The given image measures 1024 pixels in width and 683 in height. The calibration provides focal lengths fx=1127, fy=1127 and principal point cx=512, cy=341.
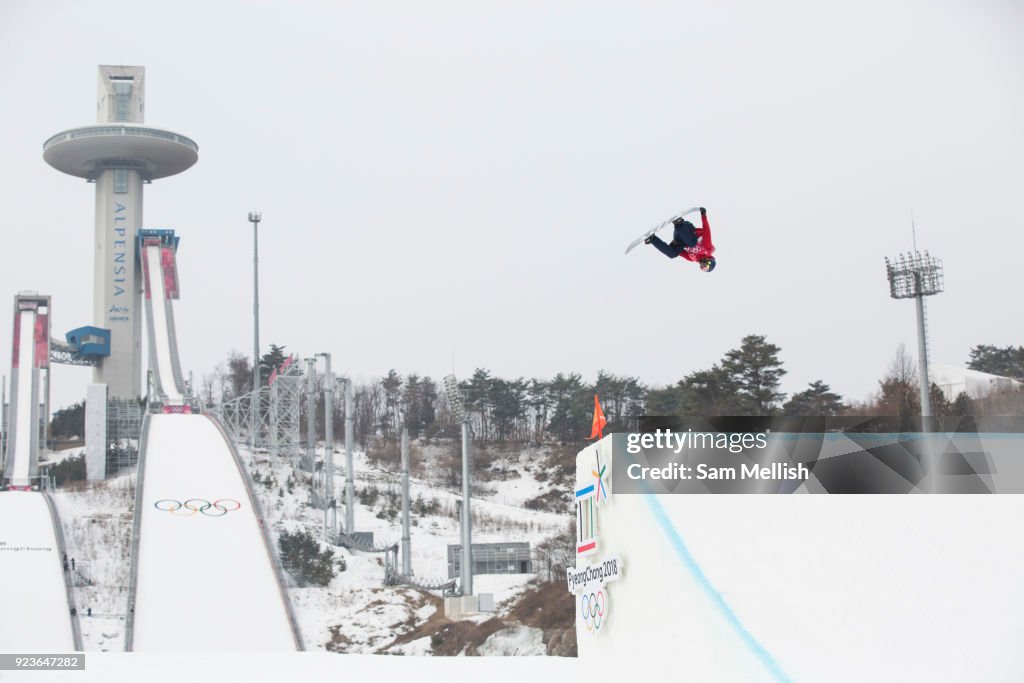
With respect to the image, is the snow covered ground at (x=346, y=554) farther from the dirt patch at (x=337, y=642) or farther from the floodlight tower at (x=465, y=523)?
the floodlight tower at (x=465, y=523)

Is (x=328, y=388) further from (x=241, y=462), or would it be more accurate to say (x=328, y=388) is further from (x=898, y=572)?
(x=898, y=572)

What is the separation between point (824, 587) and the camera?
46.2 feet

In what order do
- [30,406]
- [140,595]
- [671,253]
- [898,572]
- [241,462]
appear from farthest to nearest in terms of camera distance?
1. [30,406]
2. [241,462]
3. [140,595]
4. [671,253]
5. [898,572]

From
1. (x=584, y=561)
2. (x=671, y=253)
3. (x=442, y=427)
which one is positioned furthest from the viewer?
(x=442, y=427)

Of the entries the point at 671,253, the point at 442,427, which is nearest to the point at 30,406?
the point at 442,427

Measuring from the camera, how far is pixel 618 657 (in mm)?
14664

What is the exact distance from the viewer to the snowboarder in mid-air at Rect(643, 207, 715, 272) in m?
17.1

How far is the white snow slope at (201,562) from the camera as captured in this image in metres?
34.3

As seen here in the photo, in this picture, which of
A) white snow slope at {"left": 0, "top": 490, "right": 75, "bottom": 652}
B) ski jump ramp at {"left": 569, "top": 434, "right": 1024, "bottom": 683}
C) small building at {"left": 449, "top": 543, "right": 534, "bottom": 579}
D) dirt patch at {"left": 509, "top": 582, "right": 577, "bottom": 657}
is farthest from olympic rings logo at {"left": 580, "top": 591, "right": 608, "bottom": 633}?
small building at {"left": 449, "top": 543, "right": 534, "bottom": 579}

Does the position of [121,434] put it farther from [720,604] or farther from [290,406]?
[720,604]

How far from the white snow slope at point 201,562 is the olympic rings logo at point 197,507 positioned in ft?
0.12

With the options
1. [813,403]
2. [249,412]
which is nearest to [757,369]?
[813,403]

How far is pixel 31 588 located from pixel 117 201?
90.1 ft

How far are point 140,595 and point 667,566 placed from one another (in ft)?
86.3
